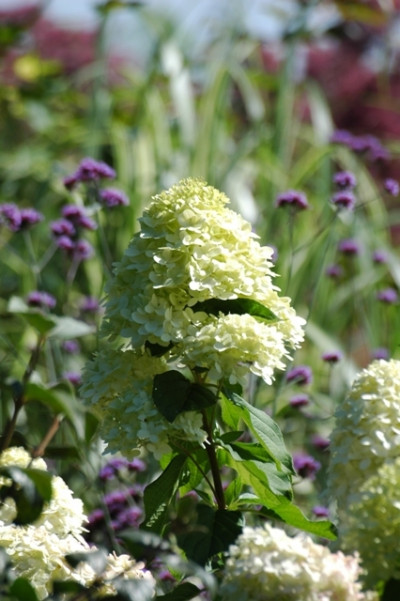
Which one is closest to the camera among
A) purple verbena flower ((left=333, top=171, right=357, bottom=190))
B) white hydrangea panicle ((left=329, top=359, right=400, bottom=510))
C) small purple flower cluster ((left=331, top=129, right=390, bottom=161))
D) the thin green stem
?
white hydrangea panicle ((left=329, top=359, right=400, bottom=510))

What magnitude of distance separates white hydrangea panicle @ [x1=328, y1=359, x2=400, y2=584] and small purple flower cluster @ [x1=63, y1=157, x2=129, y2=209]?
124 cm

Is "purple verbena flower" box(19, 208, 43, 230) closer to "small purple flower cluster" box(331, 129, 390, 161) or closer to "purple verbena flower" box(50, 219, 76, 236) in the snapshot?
"purple verbena flower" box(50, 219, 76, 236)

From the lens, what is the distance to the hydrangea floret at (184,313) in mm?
1550

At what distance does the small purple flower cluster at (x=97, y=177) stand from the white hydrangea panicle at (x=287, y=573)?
61.8 inches

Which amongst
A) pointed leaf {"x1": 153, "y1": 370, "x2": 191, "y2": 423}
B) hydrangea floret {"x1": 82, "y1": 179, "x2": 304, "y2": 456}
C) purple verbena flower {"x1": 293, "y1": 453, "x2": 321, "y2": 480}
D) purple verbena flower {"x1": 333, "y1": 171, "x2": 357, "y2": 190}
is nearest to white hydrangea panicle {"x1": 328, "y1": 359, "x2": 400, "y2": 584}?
hydrangea floret {"x1": 82, "y1": 179, "x2": 304, "y2": 456}

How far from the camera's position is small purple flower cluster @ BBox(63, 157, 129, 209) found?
2705mm

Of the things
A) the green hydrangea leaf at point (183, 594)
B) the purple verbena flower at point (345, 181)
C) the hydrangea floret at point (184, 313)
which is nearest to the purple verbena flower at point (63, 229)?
the purple verbena flower at point (345, 181)

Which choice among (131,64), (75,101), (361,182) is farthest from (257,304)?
(131,64)

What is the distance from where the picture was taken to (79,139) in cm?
488

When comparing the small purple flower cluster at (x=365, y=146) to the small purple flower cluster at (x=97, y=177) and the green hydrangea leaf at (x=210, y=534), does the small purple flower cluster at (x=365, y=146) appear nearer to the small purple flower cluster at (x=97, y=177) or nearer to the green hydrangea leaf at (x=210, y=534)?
the small purple flower cluster at (x=97, y=177)

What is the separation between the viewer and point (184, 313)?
5.24ft

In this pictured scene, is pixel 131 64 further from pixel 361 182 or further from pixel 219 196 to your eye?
pixel 219 196

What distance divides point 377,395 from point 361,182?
131 inches

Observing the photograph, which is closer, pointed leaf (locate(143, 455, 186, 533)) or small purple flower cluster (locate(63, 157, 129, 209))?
pointed leaf (locate(143, 455, 186, 533))
